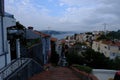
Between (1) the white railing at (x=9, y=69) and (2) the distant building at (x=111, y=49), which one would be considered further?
(2) the distant building at (x=111, y=49)

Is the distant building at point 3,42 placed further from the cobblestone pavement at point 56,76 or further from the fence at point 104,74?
the fence at point 104,74

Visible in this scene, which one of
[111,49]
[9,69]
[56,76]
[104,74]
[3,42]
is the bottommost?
[111,49]

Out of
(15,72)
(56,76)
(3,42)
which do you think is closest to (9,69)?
(15,72)

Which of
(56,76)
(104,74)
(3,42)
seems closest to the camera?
(3,42)

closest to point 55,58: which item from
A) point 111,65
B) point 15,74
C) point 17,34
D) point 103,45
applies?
point 111,65

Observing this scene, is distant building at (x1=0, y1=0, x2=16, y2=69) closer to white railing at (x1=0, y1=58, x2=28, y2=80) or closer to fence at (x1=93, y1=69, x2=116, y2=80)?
white railing at (x1=0, y1=58, x2=28, y2=80)

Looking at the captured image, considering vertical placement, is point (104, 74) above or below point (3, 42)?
below

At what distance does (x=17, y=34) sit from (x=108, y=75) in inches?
258

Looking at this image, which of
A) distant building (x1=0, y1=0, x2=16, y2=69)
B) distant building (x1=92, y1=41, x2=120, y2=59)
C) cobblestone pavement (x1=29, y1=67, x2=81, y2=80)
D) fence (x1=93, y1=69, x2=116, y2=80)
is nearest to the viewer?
distant building (x1=0, y1=0, x2=16, y2=69)

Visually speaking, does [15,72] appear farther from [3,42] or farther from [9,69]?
[3,42]

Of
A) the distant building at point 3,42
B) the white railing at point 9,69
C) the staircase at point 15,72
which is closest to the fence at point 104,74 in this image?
the staircase at point 15,72

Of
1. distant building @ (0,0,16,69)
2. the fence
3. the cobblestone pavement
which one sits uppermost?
distant building @ (0,0,16,69)

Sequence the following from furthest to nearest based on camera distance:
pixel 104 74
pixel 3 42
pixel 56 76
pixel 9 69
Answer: pixel 104 74, pixel 56 76, pixel 3 42, pixel 9 69

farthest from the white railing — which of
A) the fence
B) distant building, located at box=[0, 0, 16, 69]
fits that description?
the fence
